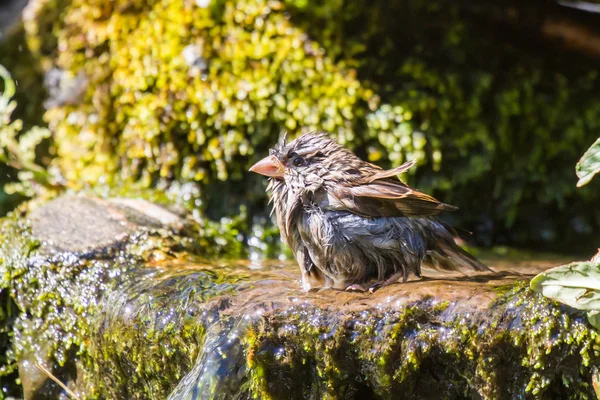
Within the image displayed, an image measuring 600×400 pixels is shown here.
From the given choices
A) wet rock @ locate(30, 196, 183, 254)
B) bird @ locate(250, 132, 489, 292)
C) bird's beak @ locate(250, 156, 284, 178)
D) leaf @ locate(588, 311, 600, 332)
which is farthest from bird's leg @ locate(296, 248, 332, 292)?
leaf @ locate(588, 311, 600, 332)

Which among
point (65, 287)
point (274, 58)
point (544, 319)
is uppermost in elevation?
point (274, 58)

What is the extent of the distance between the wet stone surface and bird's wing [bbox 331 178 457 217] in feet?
1.17

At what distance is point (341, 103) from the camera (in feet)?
19.3

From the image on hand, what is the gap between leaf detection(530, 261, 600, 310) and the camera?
2.71m

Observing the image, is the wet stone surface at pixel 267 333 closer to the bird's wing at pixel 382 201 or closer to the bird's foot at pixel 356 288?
the bird's foot at pixel 356 288

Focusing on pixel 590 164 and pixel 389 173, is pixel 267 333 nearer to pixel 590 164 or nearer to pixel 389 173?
pixel 389 173

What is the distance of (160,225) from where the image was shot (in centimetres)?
490

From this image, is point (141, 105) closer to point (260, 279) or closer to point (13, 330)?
point (13, 330)

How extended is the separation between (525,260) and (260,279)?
7.46ft

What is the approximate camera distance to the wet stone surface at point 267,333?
2941 mm

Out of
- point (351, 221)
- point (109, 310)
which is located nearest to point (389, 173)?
point (351, 221)

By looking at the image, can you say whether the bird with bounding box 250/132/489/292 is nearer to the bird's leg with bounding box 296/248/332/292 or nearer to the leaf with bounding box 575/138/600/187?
the bird's leg with bounding box 296/248/332/292

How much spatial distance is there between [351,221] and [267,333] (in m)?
0.81

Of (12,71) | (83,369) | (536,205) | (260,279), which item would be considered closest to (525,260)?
(536,205)
